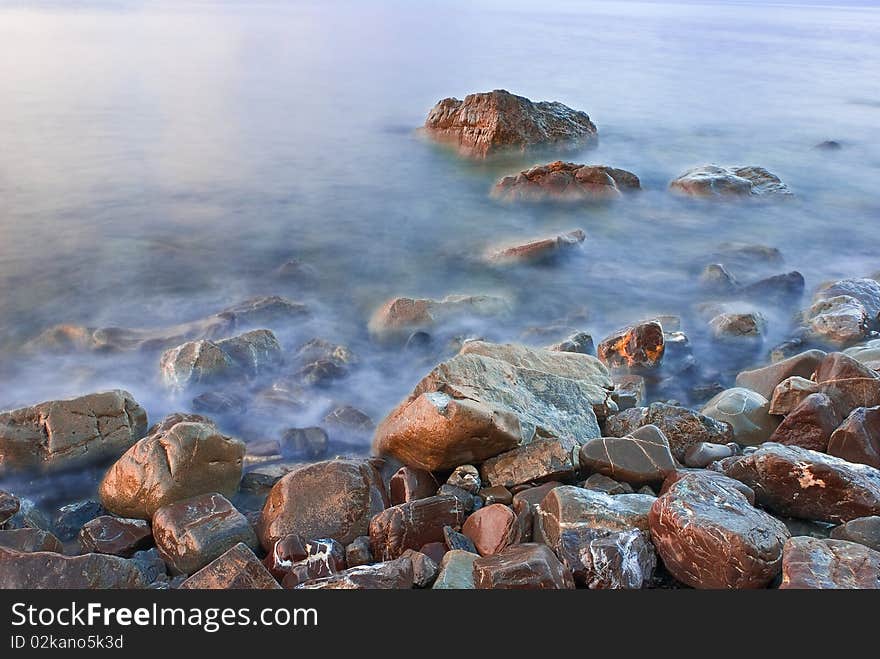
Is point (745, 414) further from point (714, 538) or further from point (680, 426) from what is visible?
point (714, 538)

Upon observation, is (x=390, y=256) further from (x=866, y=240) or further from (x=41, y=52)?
(x=41, y=52)

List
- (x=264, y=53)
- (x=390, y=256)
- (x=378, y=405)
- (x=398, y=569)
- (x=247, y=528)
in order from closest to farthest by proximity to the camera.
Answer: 1. (x=398, y=569)
2. (x=247, y=528)
3. (x=378, y=405)
4. (x=390, y=256)
5. (x=264, y=53)

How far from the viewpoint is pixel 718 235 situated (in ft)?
29.9

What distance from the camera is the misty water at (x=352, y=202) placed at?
670 centimetres

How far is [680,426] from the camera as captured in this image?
4613 millimetres

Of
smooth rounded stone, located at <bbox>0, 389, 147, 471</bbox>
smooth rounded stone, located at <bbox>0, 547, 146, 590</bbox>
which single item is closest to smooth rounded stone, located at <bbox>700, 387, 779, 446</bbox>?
smooth rounded stone, located at <bbox>0, 547, 146, 590</bbox>

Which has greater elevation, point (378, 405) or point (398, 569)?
point (398, 569)

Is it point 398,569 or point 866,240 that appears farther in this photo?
point 866,240

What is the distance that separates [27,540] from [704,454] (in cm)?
358

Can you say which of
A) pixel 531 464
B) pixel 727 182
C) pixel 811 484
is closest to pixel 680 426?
pixel 811 484

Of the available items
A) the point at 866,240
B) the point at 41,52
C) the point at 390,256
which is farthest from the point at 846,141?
the point at 41,52

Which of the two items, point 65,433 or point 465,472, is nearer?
point 465,472

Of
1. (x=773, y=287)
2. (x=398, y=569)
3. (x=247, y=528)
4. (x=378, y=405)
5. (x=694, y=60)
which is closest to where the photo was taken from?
(x=398, y=569)

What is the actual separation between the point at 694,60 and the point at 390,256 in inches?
731
